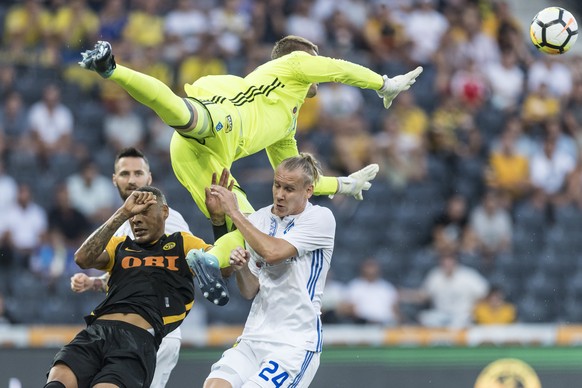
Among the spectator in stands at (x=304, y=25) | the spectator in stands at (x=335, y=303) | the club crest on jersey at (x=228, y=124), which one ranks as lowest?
the club crest on jersey at (x=228, y=124)

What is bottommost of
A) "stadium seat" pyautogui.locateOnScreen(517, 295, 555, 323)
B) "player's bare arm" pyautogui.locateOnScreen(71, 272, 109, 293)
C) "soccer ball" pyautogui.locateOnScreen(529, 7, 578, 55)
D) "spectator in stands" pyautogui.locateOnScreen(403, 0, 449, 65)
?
"player's bare arm" pyautogui.locateOnScreen(71, 272, 109, 293)

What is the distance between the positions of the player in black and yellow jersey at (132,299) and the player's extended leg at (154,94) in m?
0.52

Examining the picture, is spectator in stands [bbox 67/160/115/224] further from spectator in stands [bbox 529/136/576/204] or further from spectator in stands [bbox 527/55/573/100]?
spectator in stands [bbox 527/55/573/100]

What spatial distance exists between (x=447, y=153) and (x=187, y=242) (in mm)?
8391

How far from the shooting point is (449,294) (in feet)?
44.2

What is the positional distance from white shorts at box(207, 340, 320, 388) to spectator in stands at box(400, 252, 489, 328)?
6129mm

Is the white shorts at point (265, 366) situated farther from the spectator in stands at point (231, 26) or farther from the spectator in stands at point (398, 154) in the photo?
the spectator in stands at point (231, 26)

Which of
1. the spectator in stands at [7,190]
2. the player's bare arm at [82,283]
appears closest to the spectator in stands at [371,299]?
the spectator in stands at [7,190]

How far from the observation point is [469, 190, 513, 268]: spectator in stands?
1464 centimetres

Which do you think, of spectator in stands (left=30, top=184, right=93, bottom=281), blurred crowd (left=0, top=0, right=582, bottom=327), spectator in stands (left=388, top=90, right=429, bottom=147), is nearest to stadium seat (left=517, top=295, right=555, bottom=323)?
blurred crowd (left=0, top=0, right=582, bottom=327)

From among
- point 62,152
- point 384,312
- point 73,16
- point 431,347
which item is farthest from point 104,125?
point 431,347

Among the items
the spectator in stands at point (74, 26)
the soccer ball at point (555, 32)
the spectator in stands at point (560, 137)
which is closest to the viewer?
the soccer ball at point (555, 32)

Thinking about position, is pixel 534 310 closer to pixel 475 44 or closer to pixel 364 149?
pixel 364 149

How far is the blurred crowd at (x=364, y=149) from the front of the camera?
13.1m
